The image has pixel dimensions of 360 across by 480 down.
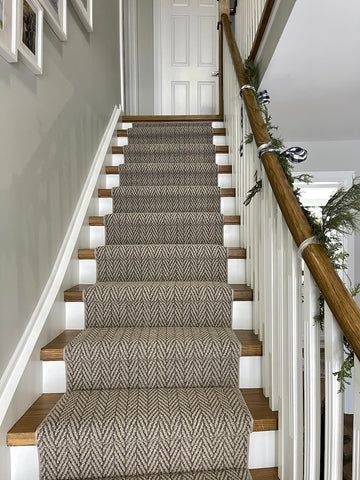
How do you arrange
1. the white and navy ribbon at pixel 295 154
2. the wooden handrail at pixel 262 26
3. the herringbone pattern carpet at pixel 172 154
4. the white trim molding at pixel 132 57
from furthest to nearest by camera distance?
the white trim molding at pixel 132 57 < the herringbone pattern carpet at pixel 172 154 < the wooden handrail at pixel 262 26 < the white and navy ribbon at pixel 295 154

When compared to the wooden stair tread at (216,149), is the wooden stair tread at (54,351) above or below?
below

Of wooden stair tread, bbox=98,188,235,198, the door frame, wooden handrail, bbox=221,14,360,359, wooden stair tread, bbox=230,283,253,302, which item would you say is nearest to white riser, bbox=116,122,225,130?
wooden stair tread, bbox=98,188,235,198

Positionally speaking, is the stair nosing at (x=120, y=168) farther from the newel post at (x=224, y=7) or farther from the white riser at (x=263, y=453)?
the white riser at (x=263, y=453)

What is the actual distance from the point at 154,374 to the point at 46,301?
0.51 metres

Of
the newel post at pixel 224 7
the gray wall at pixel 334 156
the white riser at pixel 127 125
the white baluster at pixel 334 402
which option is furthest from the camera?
the gray wall at pixel 334 156

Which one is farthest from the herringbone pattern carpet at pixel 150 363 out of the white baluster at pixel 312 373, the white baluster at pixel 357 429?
the white baluster at pixel 357 429

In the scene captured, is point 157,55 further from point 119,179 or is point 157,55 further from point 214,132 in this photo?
point 119,179

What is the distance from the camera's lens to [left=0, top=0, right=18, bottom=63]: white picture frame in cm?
132

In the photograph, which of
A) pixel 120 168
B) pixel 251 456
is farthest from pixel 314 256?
pixel 120 168

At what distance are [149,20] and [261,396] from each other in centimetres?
489

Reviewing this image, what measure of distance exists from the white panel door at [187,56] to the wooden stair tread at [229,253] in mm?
3461

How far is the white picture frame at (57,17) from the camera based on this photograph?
177cm

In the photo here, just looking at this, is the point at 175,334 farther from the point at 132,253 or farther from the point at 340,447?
the point at 340,447

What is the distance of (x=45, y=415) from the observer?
1.40 meters
